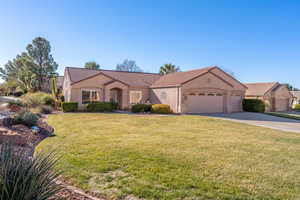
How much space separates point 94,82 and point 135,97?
5.71 meters

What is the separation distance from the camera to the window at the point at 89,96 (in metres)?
21.5

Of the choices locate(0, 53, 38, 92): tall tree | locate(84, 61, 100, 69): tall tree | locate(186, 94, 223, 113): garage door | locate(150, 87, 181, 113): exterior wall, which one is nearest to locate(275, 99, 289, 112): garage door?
locate(186, 94, 223, 113): garage door

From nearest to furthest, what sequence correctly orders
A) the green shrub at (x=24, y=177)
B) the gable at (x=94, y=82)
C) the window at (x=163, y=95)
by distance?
1. the green shrub at (x=24, y=177)
2. the gable at (x=94, y=82)
3. the window at (x=163, y=95)

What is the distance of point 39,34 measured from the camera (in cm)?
3619

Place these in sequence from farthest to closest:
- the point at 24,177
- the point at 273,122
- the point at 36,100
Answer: the point at 36,100 → the point at 273,122 → the point at 24,177

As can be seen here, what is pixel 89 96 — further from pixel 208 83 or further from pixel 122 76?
pixel 208 83

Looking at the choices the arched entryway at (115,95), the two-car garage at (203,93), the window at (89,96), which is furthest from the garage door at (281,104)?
the window at (89,96)

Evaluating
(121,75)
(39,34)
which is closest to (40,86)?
(39,34)

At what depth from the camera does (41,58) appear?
3666cm

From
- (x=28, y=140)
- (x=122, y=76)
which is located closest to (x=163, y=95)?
(x=122, y=76)

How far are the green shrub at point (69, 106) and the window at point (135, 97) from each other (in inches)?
281

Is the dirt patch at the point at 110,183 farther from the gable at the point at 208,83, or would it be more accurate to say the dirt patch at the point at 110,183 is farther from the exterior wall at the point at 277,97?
the exterior wall at the point at 277,97

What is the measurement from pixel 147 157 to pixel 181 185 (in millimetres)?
1778

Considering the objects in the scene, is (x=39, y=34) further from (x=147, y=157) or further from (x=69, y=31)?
(x=147, y=157)
